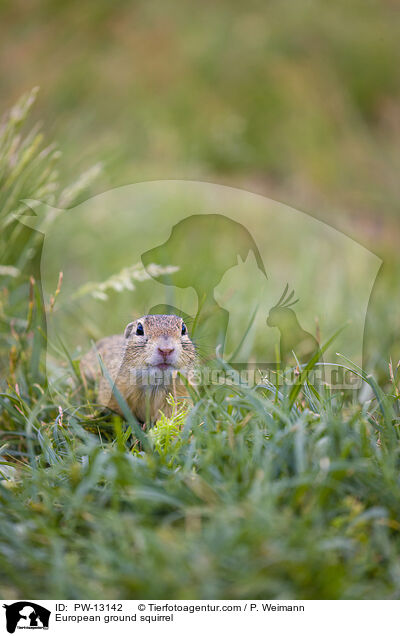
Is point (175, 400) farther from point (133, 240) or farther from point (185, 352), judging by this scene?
point (133, 240)

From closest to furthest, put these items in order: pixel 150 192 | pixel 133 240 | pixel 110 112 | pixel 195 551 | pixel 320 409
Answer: pixel 195 551
pixel 320 409
pixel 133 240
pixel 150 192
pixel 110 112

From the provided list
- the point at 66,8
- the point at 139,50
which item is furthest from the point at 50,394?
the point at 66,8

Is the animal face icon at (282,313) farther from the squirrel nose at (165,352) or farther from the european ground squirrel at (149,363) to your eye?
the squirrel nose at (165,352)

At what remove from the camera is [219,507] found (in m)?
1.94

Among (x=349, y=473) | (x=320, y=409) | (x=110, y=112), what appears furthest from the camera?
(x=110, y=112)

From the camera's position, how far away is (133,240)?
223 inches

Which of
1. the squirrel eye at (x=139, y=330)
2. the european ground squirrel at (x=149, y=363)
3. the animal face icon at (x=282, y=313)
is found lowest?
the european ground squirrel at (x=149, y=363)

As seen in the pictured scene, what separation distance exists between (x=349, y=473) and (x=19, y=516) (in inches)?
44.1
